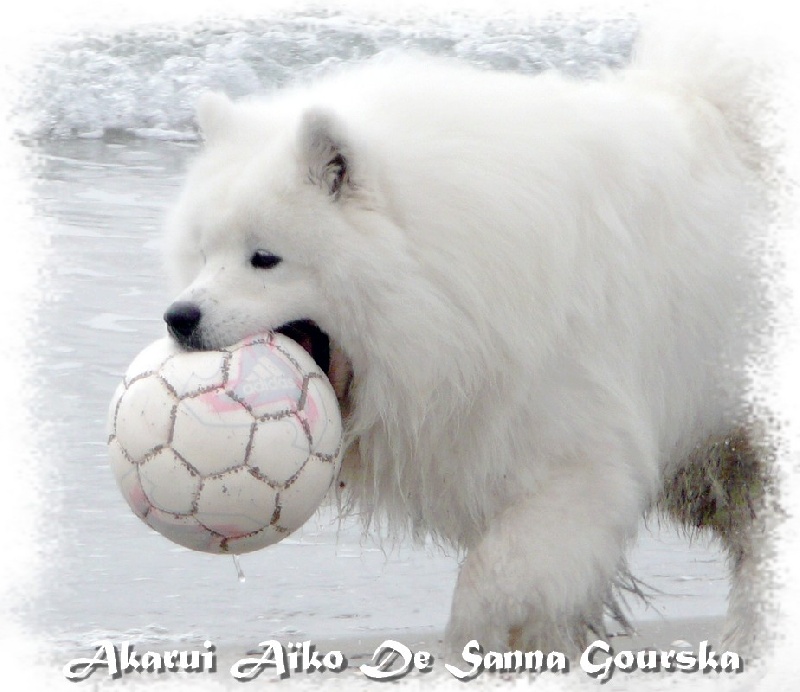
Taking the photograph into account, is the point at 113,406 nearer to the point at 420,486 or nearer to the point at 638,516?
the point at 420,486

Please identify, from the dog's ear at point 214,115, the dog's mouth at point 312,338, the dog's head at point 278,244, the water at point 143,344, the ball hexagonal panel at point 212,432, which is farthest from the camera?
the water at point 143,344

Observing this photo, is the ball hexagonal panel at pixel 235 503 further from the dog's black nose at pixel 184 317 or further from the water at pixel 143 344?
the water at pixel 143 344

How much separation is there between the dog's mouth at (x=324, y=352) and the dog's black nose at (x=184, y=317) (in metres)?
0.30

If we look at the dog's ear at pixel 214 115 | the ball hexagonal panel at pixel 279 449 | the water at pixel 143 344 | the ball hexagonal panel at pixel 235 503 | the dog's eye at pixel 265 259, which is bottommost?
the water at pixel 143 344

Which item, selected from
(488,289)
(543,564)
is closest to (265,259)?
(488,289)

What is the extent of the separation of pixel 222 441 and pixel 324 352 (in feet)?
1.76

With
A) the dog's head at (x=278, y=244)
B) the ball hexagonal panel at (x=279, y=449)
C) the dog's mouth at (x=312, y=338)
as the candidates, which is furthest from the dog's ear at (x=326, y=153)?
the ball hexagonal panel at (x=279, y=449)

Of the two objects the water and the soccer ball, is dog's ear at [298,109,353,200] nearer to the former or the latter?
the soccer ball

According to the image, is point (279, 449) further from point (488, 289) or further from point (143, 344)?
point (143, 344)

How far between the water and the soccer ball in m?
0.79

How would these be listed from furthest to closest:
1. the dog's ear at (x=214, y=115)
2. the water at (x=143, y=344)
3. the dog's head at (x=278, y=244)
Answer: the water at (x=143, y=344)
the dog's ear at (x=214, y=115)
the dog's head at (x=278, y=244)

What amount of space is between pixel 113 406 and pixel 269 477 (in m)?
0.50

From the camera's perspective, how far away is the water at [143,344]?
189 inches

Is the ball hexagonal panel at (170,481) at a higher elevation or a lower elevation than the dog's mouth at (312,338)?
lower
